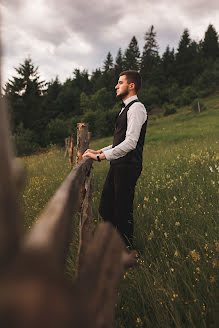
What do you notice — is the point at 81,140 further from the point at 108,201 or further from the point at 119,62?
the point at 119,62

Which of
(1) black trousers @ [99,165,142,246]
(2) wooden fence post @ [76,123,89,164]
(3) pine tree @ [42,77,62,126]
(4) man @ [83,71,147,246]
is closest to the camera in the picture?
(4) man @ [83,71,147,246]

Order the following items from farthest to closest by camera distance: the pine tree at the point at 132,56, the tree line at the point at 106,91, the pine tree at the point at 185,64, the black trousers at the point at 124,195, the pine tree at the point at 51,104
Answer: the pine tree at the point at 132,56, the pine tree at the point at 185,64, the pine tree at the point at 51,104, the tree line at the point at 106,91, the black trousers at the point at 124,195

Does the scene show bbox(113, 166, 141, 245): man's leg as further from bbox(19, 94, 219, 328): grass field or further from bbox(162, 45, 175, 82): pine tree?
bbox(162, 45, 175, 82): pine tree

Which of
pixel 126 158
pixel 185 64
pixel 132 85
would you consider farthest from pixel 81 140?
pixel 185 64

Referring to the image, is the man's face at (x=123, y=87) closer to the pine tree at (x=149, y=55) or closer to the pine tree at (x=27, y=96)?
the pine tree at (x=27, y=96)

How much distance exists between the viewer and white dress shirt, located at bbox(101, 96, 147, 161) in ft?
9.29

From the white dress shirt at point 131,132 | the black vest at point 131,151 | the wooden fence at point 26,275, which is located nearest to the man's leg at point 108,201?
the black vest at point 131,151

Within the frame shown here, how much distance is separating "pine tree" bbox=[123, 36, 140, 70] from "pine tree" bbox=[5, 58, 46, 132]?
100ft

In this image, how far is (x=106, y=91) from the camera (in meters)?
52.1

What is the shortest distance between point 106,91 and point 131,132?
51.7 meters

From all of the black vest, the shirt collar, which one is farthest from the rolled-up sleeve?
the shirt collar

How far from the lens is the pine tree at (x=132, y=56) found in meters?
68.1

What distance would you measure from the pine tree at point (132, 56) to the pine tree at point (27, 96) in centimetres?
3054

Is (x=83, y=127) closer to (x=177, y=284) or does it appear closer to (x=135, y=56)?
(x=177, y=284)
